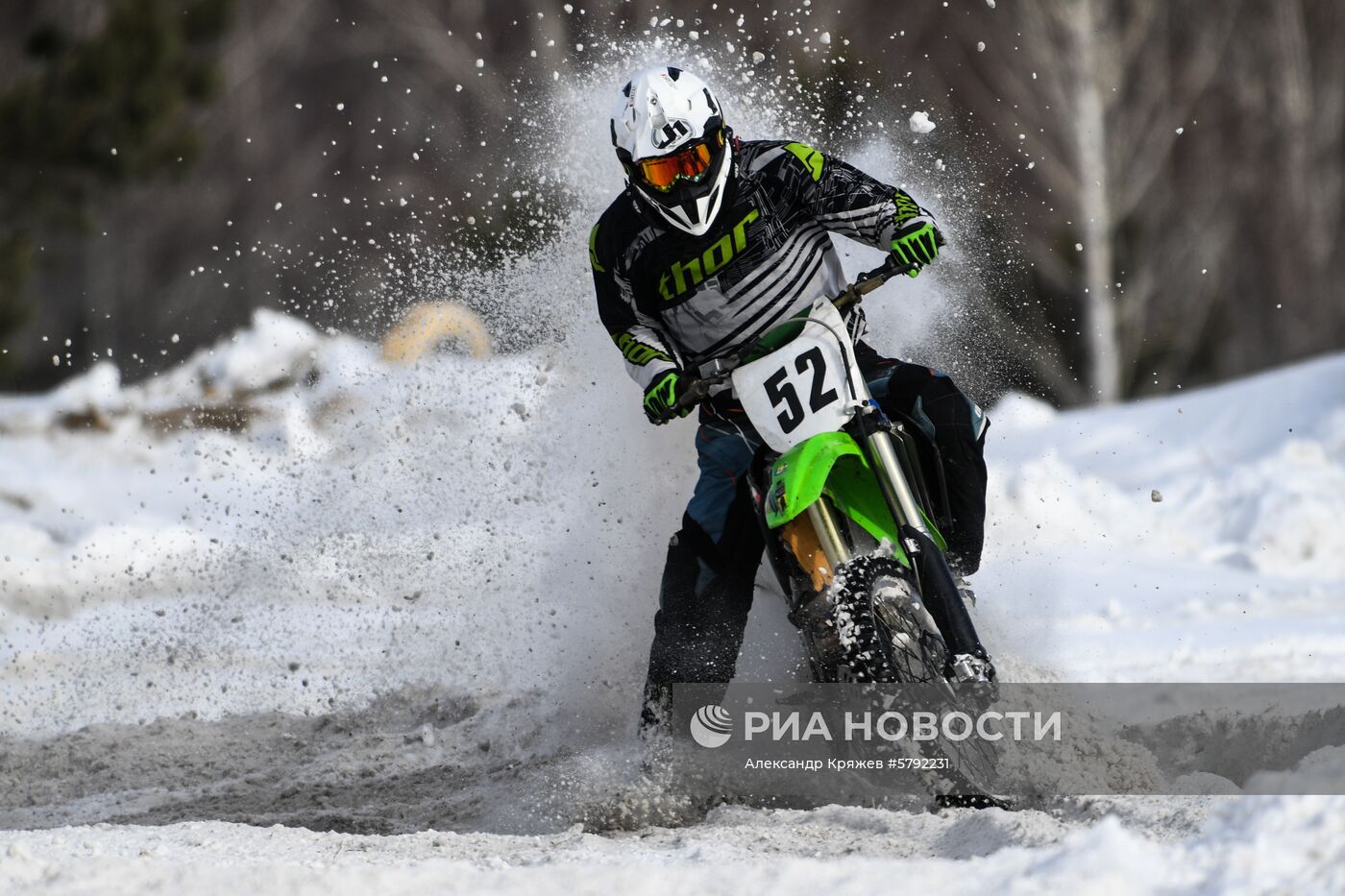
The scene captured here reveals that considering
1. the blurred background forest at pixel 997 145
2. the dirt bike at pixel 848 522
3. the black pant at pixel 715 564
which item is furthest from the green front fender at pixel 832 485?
the blurred background forest at pixel 997 145

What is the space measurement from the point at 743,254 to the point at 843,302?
2.01 ft

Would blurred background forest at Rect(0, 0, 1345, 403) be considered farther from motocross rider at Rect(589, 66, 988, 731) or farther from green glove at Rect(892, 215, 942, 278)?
green glove at Rect(892, 215, 942, 278)

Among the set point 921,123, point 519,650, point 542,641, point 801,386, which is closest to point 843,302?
point 801,386

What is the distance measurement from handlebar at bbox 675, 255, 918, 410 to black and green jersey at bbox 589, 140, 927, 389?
29 centimetres

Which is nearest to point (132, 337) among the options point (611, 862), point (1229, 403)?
point (1229, 403)

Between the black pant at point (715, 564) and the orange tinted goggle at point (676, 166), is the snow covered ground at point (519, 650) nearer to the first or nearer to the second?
the black pant at point (715, 564)

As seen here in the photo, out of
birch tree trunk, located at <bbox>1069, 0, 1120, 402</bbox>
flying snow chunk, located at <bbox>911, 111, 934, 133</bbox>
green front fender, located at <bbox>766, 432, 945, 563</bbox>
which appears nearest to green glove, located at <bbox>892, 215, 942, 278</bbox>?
green front fender, located at <bbox>766, 432, 945, 563</bbox>

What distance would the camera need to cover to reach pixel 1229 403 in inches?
439

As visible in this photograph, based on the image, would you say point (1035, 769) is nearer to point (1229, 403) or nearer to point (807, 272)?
point (807, 272)

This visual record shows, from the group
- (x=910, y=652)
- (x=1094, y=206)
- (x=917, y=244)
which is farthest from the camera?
(x=1094, y=206)

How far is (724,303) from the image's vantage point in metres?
5.24

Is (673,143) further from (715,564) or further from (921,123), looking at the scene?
(921,123)

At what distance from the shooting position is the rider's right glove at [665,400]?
476cm

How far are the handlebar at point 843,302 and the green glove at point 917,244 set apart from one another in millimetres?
22
